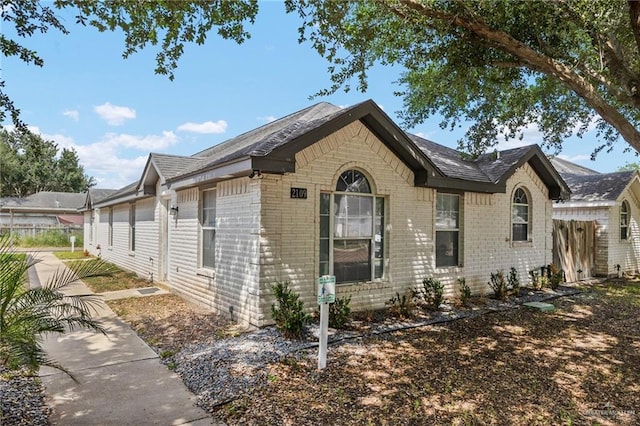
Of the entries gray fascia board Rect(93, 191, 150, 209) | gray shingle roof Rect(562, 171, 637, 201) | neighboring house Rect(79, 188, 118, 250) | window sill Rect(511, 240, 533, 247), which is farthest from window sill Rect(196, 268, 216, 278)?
gray shingle roof Rect(562, 171, 637, 201)

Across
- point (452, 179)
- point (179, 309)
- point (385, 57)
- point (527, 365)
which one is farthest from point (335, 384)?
point (385, 57)

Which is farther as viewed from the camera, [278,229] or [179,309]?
[179,309]

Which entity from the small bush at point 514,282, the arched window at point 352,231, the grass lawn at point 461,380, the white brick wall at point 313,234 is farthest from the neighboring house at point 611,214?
the arched window at point 352,231

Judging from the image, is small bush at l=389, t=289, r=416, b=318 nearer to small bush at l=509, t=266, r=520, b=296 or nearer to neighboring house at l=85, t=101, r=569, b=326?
neighboring house at l=85, t=101, r=569, b=326

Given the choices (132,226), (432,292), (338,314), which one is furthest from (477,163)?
(132,226)

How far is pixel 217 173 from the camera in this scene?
7406mm

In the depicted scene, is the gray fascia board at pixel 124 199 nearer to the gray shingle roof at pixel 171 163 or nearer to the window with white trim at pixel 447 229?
the gray shingle roof at pixel 171 163

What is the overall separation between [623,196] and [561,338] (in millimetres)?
11676

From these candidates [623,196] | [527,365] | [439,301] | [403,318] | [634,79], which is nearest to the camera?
[527,365]

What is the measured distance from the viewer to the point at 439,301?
8547 millimetres

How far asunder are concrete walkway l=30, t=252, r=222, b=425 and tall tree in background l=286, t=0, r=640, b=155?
21.0ft

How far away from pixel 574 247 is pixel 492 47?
943 cm

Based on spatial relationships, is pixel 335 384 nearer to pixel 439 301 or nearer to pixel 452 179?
pixel 439 301

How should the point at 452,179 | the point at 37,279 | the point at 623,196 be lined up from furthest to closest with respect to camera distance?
the point at 623,196 → the point at 37,279 → the point at 452,179
